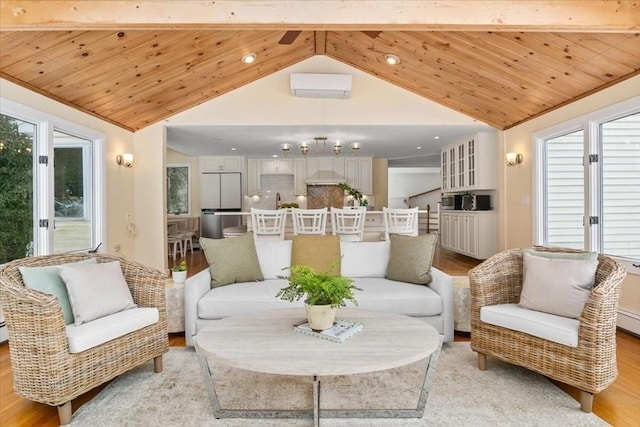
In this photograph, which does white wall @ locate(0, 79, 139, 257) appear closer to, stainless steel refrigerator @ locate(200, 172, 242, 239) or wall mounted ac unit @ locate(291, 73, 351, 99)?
wall mounted ac unit @ locate(291, 73, 351, 99)

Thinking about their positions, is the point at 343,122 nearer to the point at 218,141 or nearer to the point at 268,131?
the point at 268,131

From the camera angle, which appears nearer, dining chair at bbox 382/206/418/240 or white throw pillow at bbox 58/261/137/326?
white throw pillow at bbox 58/261/137/326

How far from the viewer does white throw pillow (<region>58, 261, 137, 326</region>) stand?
85.7 inches

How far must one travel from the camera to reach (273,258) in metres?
3.47

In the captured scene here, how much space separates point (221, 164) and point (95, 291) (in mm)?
7112

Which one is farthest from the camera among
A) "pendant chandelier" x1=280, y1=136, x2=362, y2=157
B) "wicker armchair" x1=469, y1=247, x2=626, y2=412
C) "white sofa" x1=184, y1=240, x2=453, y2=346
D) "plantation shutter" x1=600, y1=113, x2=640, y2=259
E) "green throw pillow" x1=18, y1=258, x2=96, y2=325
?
"pendant chandelier" x1=280, y1=136, x2=362, y2=157

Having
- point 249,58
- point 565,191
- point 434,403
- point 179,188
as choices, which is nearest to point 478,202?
point 565,191

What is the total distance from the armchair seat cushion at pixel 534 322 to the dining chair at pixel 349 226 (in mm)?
2835

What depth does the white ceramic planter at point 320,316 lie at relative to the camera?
1968 mm

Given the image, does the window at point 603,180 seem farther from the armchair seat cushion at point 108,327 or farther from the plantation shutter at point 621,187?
the armchair seat cushion at point 108,327

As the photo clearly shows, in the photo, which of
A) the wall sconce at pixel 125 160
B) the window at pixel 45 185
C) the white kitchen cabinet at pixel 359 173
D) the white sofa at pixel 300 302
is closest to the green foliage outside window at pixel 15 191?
the window at pixel 45 185

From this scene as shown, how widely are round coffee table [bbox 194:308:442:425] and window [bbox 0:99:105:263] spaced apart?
276cm

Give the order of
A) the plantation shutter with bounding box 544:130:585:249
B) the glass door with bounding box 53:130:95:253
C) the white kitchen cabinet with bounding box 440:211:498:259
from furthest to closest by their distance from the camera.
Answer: the white kitchen cabinet with bounding box 440:211:498:259, the plantation shutter with bounding box 544:130:585:249, the glass door with bounding box 53:130:95:253

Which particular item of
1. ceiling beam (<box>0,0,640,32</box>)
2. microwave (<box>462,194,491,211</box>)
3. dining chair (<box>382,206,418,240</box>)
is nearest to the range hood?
microwave (<box>462,194,491,211</box>)
